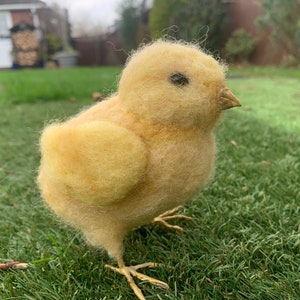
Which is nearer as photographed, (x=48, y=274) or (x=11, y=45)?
(x=48, y=274)

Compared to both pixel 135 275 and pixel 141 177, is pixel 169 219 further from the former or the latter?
pixel 141 177

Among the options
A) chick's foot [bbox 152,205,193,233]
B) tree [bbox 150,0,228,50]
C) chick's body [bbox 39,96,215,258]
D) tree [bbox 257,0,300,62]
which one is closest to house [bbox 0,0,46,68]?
tree [bbox 150,0,228,50]

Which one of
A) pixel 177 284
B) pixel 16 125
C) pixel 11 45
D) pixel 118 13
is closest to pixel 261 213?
pixel 177 284

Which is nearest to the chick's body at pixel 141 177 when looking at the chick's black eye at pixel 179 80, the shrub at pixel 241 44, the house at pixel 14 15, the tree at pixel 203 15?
the chick's black eye at pixel 179 80

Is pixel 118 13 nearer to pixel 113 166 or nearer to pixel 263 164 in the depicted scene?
pixel 263 164

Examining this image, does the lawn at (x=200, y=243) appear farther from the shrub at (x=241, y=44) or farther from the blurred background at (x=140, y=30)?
the shrub at (x=241, y=44)

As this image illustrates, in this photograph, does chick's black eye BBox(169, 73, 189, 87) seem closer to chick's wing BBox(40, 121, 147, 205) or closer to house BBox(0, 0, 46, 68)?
chick's wing BBox(40, 121, 147, 205)

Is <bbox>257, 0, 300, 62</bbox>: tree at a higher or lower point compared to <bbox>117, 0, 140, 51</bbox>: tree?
higher
